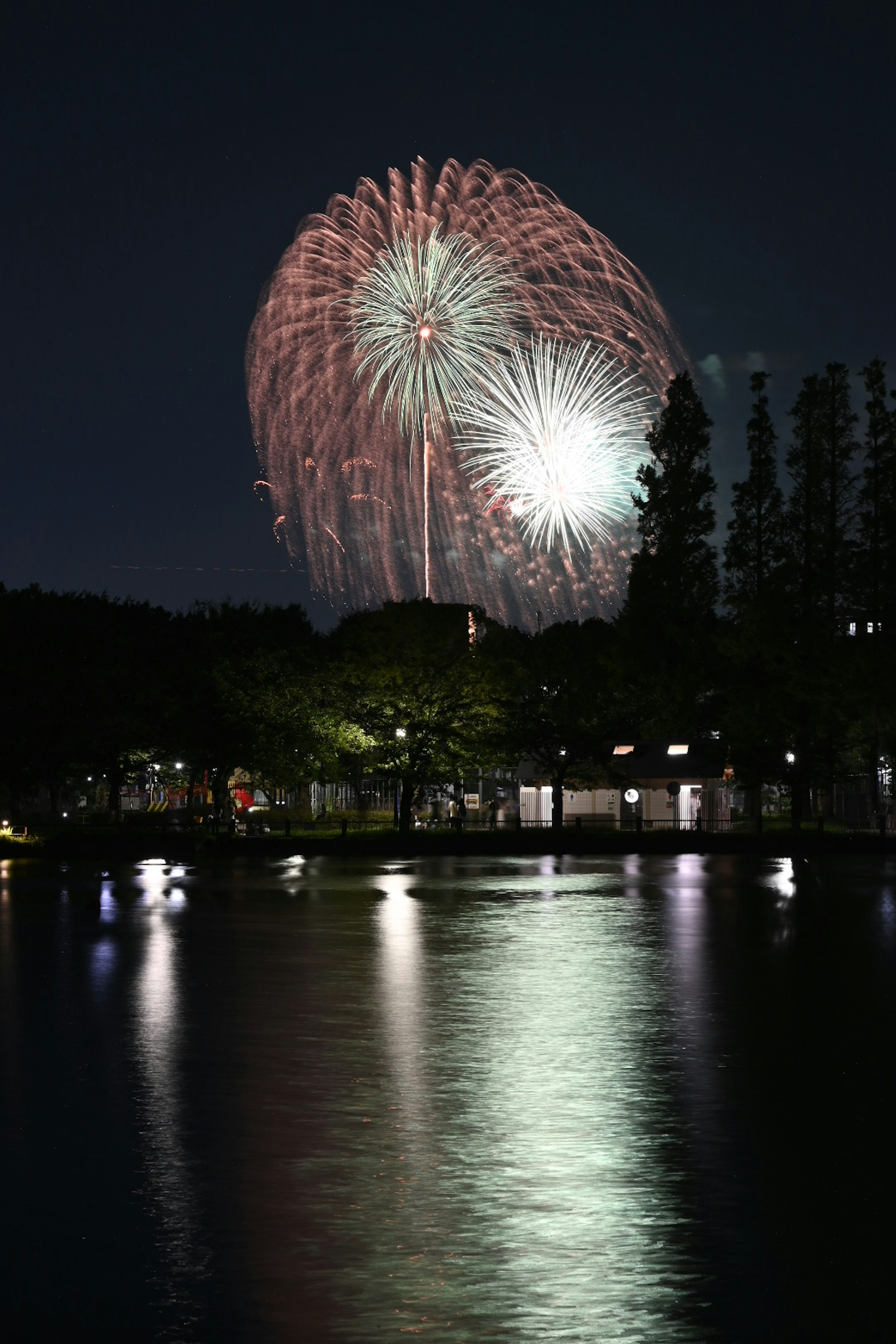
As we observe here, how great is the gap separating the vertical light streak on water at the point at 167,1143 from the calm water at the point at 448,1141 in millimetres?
30

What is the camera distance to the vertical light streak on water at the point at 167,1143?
712 cm

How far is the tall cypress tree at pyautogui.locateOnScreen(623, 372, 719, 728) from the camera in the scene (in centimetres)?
8438

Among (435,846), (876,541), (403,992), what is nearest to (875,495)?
(876,541)

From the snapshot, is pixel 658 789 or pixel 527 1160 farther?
pixel 658 789

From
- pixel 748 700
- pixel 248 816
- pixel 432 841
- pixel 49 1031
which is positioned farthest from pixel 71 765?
pixel 49 1031

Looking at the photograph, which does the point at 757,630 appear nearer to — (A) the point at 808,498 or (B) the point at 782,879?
(A) the point at 808,498

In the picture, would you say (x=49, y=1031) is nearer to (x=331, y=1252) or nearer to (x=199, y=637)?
(x=331, y=1252)

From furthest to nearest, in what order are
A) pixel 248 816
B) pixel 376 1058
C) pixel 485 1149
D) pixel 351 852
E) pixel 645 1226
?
1. pixel 248 816
2. pixel 351 852
3. pixel 376 1058
4. pixel 485 1149
5. pixel 645 1226

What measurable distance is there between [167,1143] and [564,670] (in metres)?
67.7

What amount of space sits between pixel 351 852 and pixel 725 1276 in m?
53.2

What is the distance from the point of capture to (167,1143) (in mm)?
10391

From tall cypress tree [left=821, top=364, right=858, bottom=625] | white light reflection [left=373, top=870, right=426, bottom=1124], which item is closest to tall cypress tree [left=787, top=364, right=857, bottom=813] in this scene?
tall cypress tree [left=821, top=364, right=858, bottom=625]

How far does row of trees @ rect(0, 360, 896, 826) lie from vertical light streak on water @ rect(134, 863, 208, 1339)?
165 feet

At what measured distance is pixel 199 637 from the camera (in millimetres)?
91312
